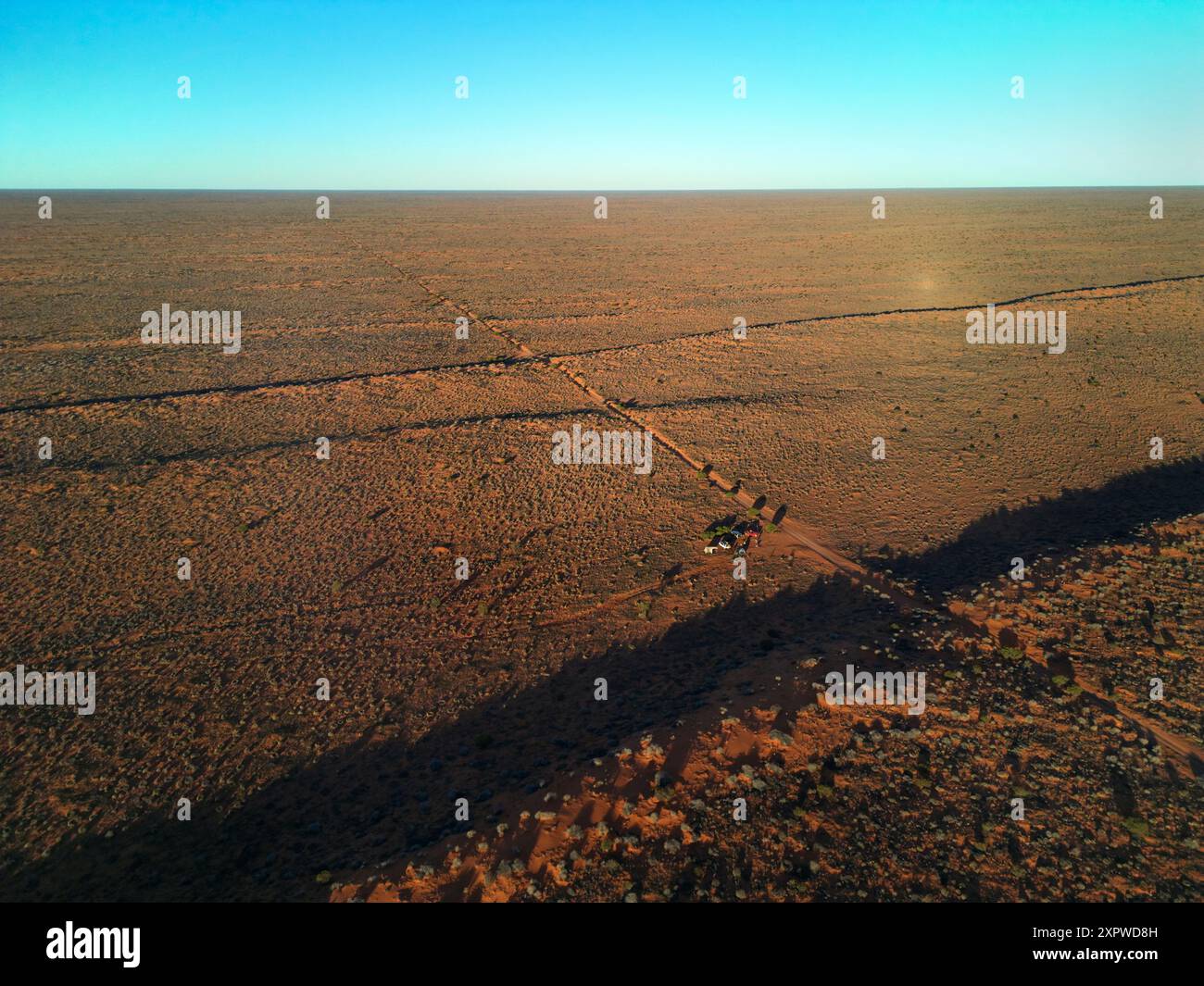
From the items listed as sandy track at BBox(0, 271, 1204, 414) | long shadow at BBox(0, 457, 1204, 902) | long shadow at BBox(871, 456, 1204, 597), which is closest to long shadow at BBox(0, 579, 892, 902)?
long shadow at BBox(0, 457, 1204, 902)

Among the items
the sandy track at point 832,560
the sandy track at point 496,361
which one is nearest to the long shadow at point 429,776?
the sandy track at point 832,560

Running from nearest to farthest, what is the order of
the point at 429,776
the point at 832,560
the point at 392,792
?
1. the point at 392,792
2. the point at 429,776
3. the point at 832,560

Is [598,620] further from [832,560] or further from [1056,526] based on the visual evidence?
[1056,526]

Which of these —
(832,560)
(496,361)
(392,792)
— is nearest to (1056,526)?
(832,560)

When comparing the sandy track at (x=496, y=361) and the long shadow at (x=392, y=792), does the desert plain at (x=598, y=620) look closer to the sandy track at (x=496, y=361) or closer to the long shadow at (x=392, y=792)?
the long shadow at (x=392, y=792)

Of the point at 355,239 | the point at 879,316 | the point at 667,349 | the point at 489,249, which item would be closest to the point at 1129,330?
the point at 879,316

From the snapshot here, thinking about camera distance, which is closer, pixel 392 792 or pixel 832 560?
pixel 392 792
